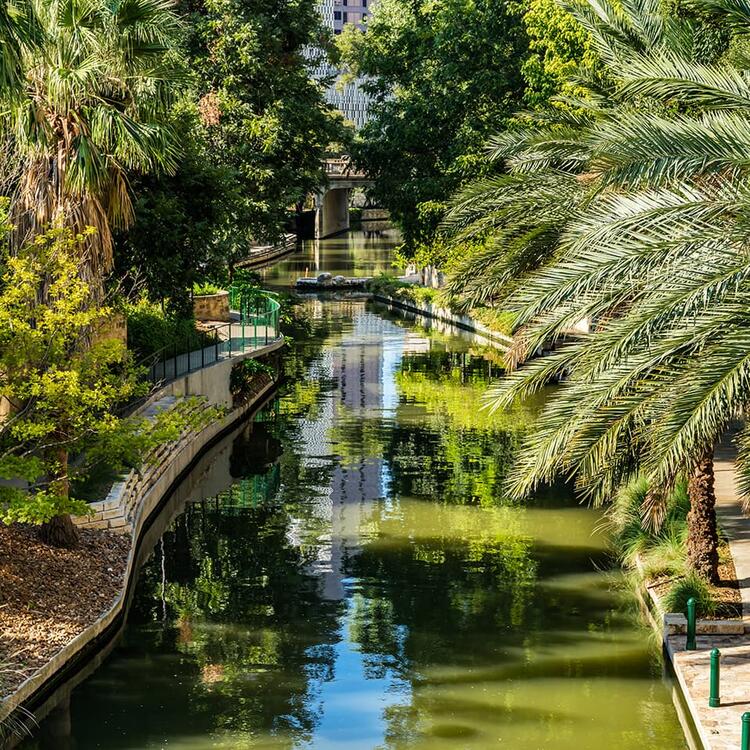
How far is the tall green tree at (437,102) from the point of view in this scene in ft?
155

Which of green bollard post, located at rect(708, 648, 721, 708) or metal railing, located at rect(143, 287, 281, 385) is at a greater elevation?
metal railing, located at rect(143, 287, 281, 385)

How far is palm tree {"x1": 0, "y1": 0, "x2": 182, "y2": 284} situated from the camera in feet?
61.9

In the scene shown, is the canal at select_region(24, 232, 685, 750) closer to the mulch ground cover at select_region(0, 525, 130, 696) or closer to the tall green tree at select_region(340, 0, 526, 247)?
the mulch ground cover at select_region(0, 525, 130, 696)

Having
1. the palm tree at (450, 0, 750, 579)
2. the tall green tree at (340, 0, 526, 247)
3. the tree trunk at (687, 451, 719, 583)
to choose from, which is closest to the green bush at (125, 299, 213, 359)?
the tall green tree at (340, 0, 526, 247)

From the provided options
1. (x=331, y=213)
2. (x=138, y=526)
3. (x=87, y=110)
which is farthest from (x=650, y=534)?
(x=331, y=213)

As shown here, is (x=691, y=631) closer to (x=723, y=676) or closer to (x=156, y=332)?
(x=723, y=676)

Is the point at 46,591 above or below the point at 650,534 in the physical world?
below

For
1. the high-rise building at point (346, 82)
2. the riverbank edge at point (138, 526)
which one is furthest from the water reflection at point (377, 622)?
the high-rise building at point (346, 82)

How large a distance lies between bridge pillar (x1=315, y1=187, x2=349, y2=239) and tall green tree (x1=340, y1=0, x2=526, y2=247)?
5918 cm

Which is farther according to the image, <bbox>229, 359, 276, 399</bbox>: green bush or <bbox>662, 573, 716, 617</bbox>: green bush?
<bbox>229, 359, 276, 399</bbox>: green bush

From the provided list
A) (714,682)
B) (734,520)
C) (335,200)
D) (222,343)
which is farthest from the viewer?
(335,200)

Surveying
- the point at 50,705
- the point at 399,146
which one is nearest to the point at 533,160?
the point at 50,705

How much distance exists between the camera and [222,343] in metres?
38.2

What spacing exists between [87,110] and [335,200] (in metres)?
109
